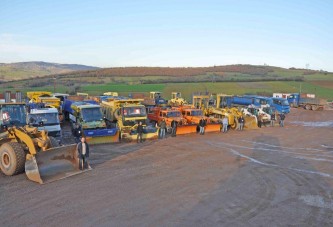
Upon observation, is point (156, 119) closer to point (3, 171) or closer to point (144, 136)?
point (144, 136)

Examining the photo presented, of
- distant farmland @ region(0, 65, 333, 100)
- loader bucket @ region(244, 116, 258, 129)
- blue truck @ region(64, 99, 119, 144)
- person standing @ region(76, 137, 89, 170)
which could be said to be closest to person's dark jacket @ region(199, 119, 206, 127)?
loader bucket @ region(244, 116, 258, 129)

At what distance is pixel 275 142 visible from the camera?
2294 centimetres

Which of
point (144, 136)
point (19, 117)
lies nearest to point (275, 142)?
point (144, 136)

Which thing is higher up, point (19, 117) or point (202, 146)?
point (19, 117)

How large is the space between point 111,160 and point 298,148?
11.3 metres

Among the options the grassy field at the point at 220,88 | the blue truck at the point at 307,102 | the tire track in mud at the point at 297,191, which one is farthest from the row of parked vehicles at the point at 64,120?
the grassy field at the point at 220,88

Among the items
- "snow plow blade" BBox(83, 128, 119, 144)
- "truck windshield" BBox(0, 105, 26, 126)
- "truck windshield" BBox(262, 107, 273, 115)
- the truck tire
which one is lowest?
the truck tire

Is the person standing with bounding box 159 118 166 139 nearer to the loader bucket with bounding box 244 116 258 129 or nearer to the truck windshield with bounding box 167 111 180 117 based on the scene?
the truck windshield with bounding box 167 111 180 117

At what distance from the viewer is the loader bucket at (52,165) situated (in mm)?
13023

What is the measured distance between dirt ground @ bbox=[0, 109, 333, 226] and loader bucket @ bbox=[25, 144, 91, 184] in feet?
1.47

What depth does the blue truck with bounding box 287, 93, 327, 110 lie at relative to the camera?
50.4 metres

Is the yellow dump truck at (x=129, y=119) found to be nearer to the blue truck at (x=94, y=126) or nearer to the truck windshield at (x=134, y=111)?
the truck windshield at (x=134, y=111)

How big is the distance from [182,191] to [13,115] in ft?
33.5

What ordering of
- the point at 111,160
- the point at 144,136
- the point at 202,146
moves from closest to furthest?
1. the point at 111,160
2. the point at 202,146
3. the point at 144,136
